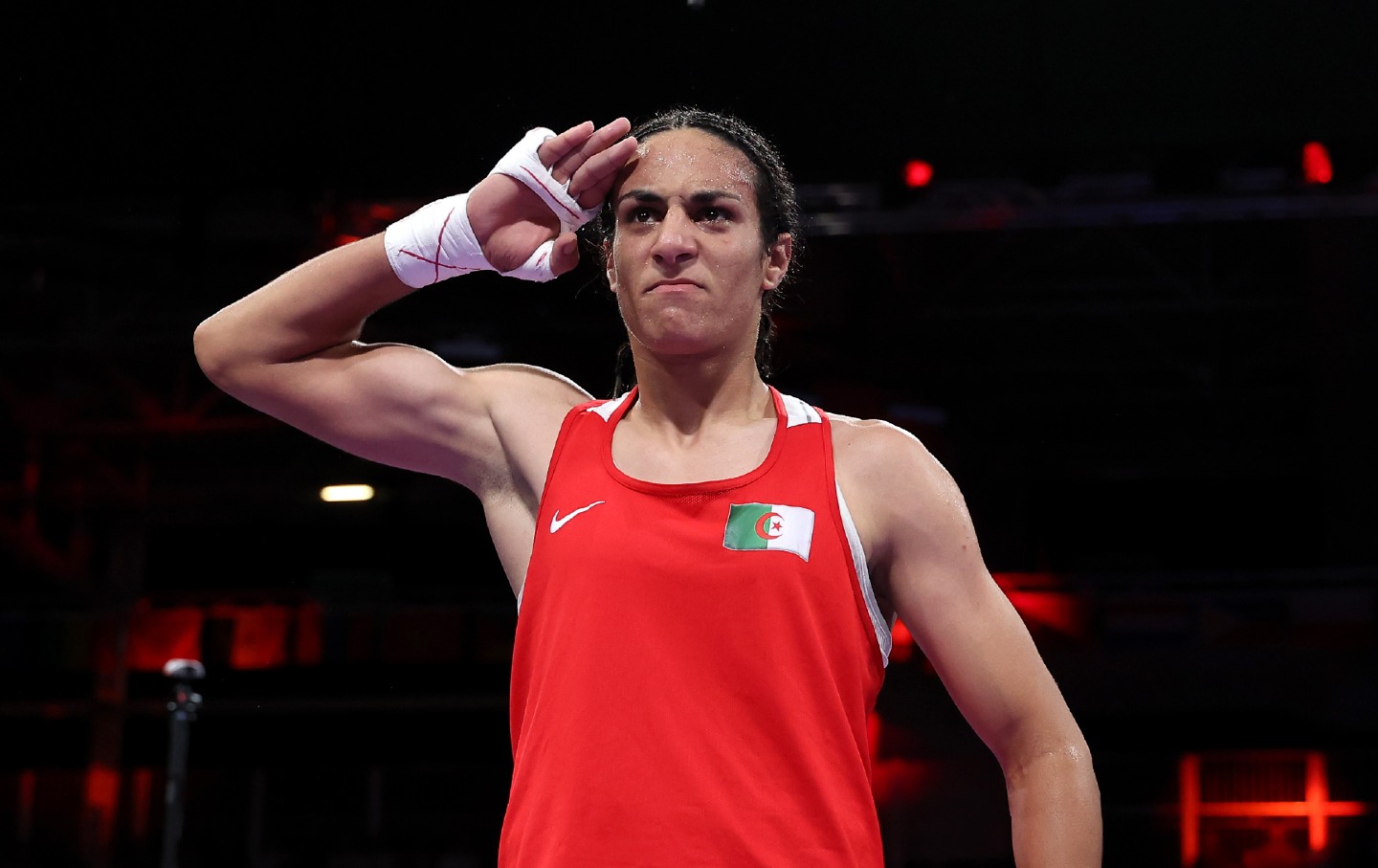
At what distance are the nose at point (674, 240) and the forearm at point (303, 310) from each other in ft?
1.17

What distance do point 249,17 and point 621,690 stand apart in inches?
127

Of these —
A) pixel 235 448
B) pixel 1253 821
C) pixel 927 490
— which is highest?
pixel 235 448

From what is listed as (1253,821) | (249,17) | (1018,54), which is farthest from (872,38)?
(1253,821)

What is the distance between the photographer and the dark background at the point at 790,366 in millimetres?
4215

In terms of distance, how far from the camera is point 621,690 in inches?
63.7

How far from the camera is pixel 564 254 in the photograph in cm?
186

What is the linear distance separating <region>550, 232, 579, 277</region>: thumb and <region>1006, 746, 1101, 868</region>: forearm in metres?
0.86

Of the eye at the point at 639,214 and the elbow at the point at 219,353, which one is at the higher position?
the eye at the point at 639,214

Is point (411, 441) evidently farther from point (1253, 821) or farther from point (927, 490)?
point (1253, 821)

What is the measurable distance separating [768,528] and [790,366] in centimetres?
292

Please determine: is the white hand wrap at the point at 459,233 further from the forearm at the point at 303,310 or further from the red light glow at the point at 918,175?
the red light glow at the point at 918,175

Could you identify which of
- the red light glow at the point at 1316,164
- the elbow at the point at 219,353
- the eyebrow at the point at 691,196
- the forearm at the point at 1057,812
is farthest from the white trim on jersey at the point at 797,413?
the red light glow at the point at 1316,164

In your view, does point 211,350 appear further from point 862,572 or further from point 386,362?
point 862,572

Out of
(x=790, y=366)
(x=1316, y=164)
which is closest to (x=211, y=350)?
(x=790, y=366)
